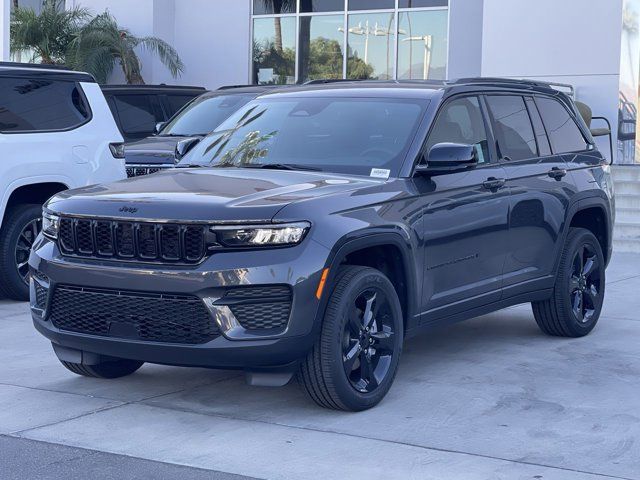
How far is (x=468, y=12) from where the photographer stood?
72.5 feet

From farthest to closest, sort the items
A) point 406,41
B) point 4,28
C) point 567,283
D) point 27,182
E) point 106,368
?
point 406,41 → point 4,28 → point 27,182 → point 567,283 → point 106,368

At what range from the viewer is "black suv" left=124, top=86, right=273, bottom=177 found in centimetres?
1263

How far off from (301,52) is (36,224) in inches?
593

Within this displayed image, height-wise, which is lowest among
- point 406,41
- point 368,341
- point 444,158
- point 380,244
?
point 368,341

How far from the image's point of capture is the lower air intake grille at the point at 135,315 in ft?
19.2

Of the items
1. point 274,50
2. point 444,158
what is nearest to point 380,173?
point 444,158

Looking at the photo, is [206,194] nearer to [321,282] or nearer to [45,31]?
[321,282]

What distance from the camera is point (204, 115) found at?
553 inches

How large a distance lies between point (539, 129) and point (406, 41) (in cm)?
1514

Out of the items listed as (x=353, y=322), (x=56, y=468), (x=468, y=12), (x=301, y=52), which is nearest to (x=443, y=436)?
(x=353, y=322)

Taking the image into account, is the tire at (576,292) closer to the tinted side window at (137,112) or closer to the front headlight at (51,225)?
the front headlight at (51,225)

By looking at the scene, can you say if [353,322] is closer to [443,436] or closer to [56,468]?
[443,436]

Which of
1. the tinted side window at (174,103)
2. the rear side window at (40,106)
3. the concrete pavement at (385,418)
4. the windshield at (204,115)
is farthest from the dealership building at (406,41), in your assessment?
the concrete pavement at (385,418)

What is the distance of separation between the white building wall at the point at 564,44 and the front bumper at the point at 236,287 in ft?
44.1
